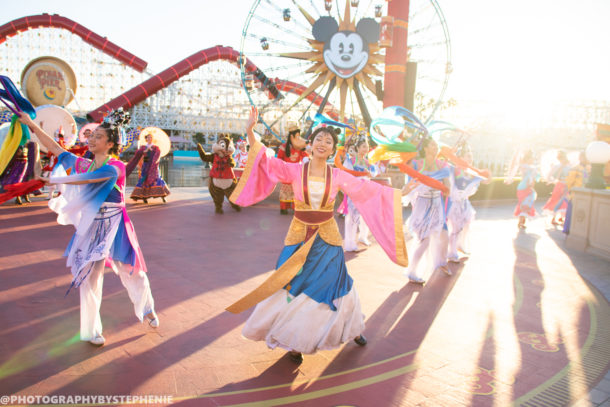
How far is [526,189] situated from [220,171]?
7557mm

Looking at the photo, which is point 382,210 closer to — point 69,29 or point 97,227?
point 97,227

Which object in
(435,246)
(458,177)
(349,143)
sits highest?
(349,143)

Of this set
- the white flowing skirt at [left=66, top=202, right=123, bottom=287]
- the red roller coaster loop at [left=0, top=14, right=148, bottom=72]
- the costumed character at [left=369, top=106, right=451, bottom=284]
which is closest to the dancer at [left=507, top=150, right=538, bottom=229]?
the costumed character at [left=369, top=106, right=451, bottom=284]

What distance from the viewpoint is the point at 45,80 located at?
30359 millimetres

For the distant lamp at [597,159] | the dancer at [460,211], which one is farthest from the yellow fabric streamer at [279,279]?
the distant lamp at [597,159]

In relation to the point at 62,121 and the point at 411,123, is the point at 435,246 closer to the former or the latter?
the point at 411,123

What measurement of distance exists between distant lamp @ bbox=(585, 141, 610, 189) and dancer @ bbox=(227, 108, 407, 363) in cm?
673

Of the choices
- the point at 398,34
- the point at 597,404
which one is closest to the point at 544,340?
the point at 597,404

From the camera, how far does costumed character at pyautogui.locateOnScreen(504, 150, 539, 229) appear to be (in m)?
10.2

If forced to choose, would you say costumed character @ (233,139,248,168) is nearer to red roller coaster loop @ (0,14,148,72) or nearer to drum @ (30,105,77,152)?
drum @ (30,105,77,152)

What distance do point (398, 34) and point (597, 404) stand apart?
757 inches

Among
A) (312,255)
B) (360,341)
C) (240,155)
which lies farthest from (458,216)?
(240,155)

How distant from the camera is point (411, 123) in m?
5.01

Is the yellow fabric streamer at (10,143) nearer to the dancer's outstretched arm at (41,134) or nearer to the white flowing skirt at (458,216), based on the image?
the dancer's outstretched arm at (41,134)
